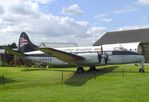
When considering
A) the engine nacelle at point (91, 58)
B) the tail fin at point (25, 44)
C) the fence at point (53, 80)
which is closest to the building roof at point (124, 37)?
the tail fin at point (25, 44)

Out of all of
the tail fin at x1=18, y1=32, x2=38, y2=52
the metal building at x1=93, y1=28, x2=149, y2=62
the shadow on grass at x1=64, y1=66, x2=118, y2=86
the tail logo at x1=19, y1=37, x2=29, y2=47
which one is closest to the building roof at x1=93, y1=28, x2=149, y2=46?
the metal building at x1=93, y1=28, x2=149, y2=62

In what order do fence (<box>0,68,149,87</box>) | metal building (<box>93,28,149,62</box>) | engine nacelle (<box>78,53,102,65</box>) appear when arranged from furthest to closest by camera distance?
metal building (<box>93,28,149,62</box>) → engine nacelle (<box>78,53,102,65</box>) → fence (<box>0,68,149,87</box>)

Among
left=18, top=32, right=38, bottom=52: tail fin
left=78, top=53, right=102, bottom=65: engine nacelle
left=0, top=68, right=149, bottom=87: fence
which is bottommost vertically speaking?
left=0, top=68, right=149, bottom=87: fence

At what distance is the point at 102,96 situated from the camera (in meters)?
17.8

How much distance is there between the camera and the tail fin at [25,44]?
45.0 meters

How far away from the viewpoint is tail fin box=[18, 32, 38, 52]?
148ft

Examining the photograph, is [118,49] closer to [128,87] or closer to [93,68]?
[93,68]

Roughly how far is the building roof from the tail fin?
32.3m

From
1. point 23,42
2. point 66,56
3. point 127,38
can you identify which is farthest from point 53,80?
point 127,38

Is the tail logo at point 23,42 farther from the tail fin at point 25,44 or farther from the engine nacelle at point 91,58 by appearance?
the engine nacelle at point 91,58

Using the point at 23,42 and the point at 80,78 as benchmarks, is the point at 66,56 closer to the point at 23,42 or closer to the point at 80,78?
the point at 80,78

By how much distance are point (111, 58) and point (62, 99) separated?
19.9 metres

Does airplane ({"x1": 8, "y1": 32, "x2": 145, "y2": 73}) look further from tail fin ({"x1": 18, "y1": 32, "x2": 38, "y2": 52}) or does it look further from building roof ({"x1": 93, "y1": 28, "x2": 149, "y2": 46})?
building roof ({"x1": 93, "y1": 28, "x2": 149, "y2": 46})

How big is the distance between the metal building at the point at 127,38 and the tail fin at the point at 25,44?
96.7 ft
